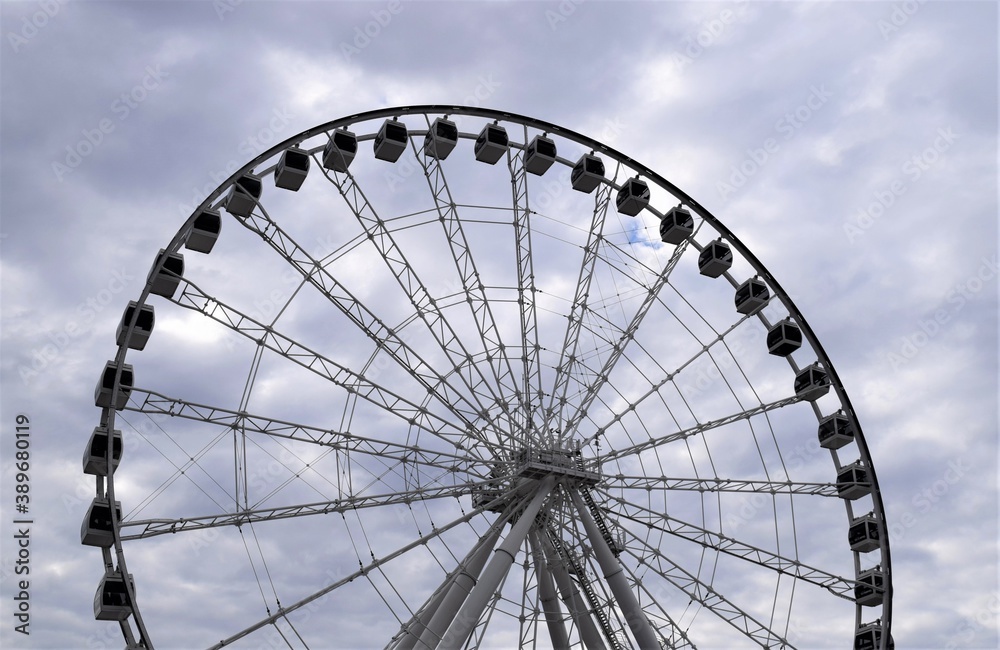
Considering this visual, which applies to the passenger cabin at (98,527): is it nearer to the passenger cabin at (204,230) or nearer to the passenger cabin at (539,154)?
the passenger cabin at (204,230)

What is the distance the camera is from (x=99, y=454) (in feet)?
91.5

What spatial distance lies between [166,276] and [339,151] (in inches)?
242

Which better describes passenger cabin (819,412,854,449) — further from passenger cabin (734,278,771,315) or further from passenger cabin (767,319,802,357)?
passenger cabin (734,278,771,315)

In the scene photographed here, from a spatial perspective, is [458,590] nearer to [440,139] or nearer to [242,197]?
[242,197]

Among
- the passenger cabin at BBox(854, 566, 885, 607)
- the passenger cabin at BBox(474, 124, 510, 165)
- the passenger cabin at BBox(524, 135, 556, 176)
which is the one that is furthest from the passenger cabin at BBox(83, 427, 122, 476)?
the passenger cabin at BBox(854, 566, 885, 607)

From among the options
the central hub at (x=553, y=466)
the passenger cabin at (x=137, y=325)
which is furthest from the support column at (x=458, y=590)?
the passenger cabin at (x=137, y=325)

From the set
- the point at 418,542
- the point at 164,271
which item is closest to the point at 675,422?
the point at 418,542

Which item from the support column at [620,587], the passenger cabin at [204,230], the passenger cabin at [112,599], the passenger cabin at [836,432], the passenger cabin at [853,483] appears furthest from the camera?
the passenger cabin at [836,432]

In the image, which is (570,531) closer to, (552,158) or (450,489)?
(450,489)

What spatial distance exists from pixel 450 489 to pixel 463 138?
11.2 m

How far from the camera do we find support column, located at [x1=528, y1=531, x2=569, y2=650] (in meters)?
32.0

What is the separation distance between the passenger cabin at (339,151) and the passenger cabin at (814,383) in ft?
53.1

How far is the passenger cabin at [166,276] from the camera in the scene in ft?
99.0

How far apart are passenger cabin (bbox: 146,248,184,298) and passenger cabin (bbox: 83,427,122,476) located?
418cm
